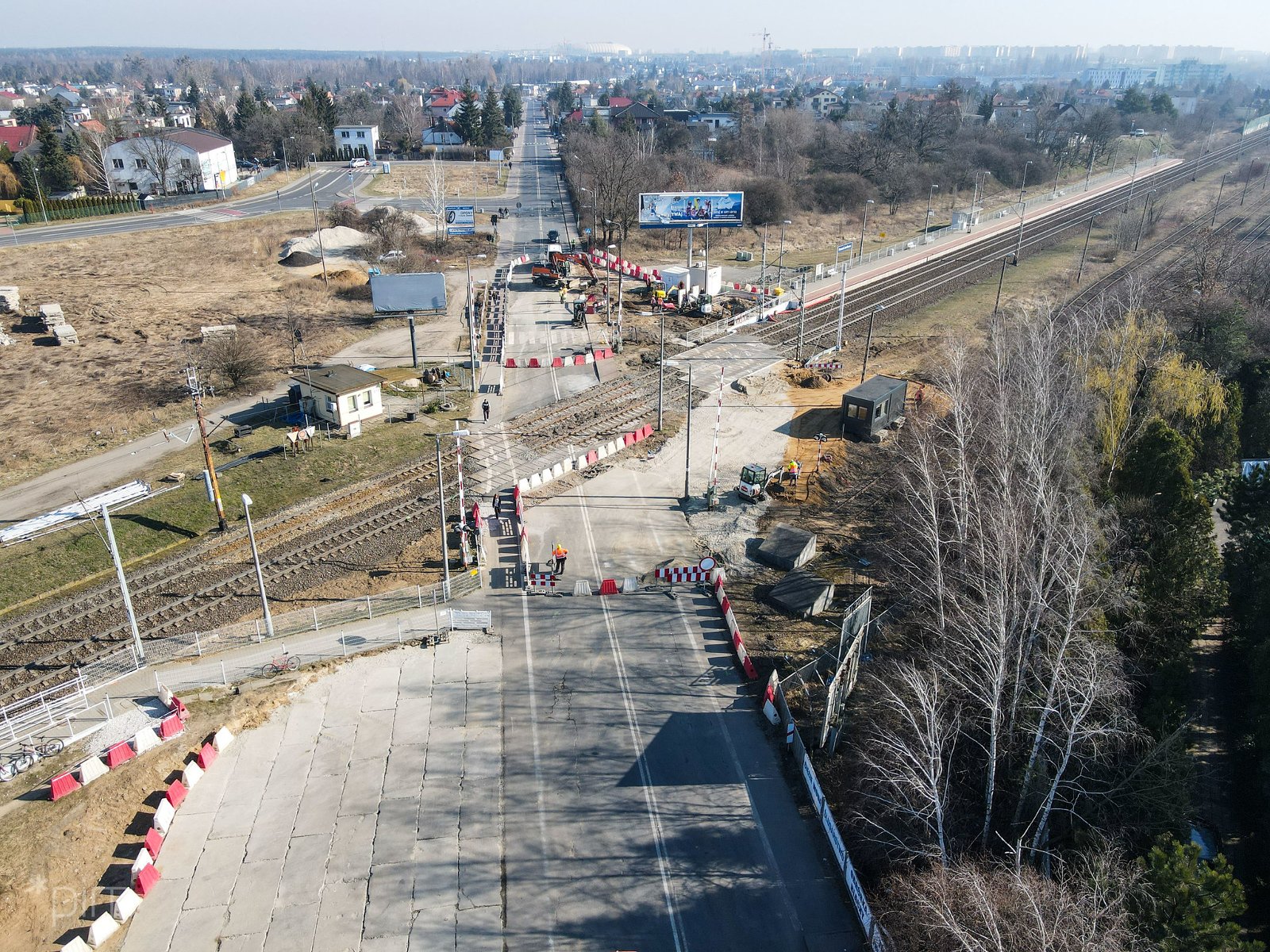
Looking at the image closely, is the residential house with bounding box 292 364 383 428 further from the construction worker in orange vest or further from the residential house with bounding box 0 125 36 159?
the residential house with bounding box 0 125 36 159

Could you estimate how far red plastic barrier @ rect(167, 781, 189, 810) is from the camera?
67.4 feet

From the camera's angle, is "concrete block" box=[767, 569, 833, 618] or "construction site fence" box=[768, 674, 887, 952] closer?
"construction site fence" box=[768, 674, 887, 952]

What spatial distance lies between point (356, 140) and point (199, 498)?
10257 centimetres

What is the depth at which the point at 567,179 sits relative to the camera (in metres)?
113

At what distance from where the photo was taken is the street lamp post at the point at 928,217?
8269 centimetres

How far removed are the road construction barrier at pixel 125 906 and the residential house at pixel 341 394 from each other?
81.0ft

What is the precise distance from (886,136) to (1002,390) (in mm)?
97810

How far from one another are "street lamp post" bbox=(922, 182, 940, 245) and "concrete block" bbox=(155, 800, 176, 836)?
78391 mm

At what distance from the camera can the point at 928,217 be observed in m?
88.8

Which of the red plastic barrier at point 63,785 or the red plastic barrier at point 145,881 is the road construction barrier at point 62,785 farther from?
the red plastic barrier at point 145,881

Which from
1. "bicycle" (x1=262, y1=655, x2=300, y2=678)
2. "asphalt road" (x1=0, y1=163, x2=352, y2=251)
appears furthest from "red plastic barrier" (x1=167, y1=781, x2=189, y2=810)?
"asphalt road" (x1=0, y1=163, x2=352, y2=251)

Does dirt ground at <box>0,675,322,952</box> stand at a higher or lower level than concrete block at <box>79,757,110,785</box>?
lower

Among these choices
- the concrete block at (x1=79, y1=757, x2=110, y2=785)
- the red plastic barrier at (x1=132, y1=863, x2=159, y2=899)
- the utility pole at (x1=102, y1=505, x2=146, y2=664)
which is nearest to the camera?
the red plastic barrier at (x1=132, y1=863, x2=159, y2=899)

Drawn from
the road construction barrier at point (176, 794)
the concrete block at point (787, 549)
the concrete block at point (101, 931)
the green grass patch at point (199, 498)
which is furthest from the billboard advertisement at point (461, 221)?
the concrete block at point (101, 931)
